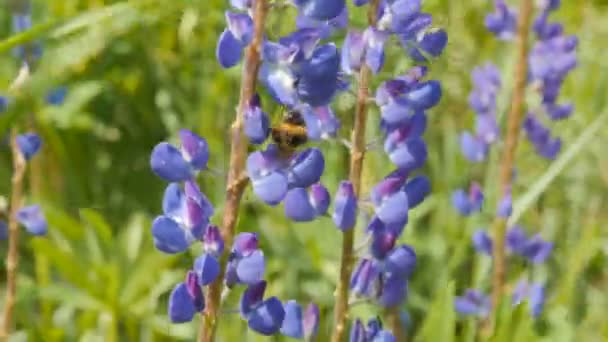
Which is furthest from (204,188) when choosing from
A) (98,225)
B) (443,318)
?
(443,318)

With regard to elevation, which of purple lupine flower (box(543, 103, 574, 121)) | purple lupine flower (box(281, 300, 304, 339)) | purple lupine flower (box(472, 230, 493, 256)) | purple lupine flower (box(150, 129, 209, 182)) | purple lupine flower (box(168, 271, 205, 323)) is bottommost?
purple lupine flower (box(472, 230, 493, 256))

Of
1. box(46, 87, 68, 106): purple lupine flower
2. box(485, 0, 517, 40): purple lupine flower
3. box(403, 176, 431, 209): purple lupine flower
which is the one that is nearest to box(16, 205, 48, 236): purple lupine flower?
box(46, 87, 68, 106): purple lupine flower

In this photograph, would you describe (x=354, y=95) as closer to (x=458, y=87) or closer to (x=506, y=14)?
(x=506, y=14)

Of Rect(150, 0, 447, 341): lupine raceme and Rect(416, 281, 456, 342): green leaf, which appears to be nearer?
Rect(150, 0, 447, 341): lupine raceme

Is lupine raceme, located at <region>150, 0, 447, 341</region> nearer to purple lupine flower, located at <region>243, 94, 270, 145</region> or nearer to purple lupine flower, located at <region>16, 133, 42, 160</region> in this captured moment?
purple lupine flower, located at <region>243, 94, 270, 145</region>

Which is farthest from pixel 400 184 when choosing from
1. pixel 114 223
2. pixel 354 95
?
Answer: pixel 114 223

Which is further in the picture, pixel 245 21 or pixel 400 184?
pixel 400 184

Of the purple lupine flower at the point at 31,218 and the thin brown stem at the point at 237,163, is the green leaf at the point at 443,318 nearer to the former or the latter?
the thin brown stem at the point at 237,163
